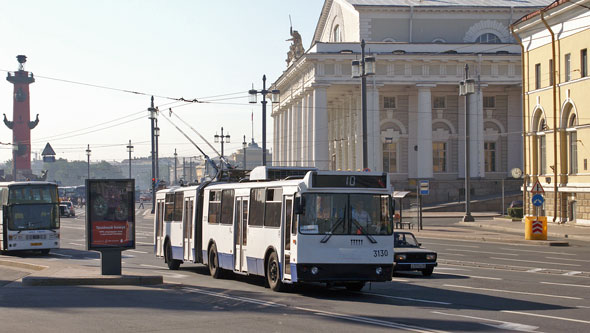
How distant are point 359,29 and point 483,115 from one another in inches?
528

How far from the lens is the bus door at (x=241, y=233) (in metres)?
20.7

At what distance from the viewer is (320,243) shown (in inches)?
684

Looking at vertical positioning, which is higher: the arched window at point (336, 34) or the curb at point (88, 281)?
the arched window at point (336, 34)

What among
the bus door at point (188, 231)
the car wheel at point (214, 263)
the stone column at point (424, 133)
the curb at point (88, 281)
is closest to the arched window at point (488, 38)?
the stone column at point (424, 133)

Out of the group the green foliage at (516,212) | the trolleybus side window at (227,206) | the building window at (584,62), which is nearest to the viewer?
the trolleybus side window at (227,206)

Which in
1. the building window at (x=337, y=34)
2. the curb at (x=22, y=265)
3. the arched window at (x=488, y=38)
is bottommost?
the curb at (x=22, y=265)

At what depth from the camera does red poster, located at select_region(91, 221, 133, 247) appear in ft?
68.5

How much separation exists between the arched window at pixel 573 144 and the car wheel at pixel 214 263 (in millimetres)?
30166

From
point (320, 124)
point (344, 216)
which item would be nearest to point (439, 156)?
point (320, 124)

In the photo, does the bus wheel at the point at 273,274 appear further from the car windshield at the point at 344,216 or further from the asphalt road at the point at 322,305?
Result: the car windshield at the point at 344,216

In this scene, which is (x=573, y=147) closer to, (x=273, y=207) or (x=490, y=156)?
(x=490, y=156)

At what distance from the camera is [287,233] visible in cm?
1798

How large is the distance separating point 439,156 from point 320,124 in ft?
38.1

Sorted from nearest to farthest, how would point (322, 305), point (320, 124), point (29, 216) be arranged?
point (322, 305), point (29, 216), point (320, 124)
